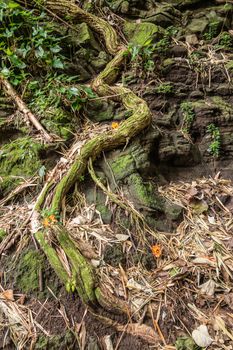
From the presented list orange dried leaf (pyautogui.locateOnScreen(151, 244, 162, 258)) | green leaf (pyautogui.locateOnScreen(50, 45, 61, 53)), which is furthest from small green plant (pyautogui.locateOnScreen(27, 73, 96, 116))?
orange dried leaf (pyautogui.locateOnScreen(151, 244, 162, 258))

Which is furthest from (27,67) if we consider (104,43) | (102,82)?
(104,43)

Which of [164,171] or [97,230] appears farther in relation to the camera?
[164,171]

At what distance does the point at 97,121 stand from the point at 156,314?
6.60 ft

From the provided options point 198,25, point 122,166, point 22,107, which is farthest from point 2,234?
point 198,25

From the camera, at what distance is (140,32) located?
156 inches

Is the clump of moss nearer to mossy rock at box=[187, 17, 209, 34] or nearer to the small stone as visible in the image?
the small stone

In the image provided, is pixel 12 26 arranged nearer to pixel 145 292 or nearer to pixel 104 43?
pixel 104 43

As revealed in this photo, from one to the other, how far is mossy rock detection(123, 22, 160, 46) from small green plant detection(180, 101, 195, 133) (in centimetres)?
115

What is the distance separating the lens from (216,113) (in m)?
3.27

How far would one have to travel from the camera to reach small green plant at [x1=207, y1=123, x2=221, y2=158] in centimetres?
312

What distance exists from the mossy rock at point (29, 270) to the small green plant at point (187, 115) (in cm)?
218

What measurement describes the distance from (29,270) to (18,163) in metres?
1.10

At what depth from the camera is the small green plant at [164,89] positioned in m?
3.36

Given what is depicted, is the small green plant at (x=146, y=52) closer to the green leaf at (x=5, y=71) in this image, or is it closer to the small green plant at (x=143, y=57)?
the small green plant at (x=143, y=57)
